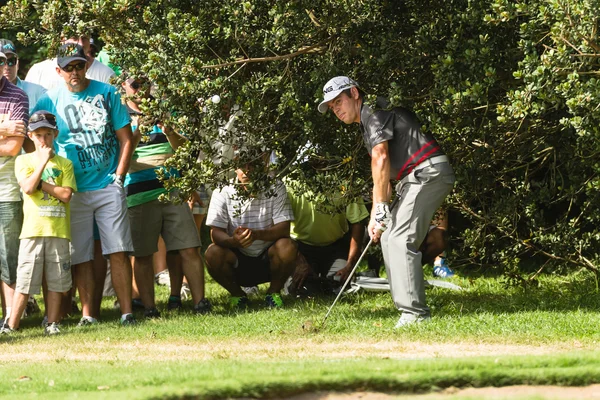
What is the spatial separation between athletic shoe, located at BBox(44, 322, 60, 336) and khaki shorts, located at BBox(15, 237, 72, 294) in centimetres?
37

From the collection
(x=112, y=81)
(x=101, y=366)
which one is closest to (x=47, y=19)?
(x=112, y=81)

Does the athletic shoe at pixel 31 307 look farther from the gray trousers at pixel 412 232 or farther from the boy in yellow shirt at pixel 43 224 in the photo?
the gray trousers at pixel 412 232

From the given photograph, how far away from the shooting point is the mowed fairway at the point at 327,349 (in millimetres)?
6098

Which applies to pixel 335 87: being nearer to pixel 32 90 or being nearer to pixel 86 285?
pixel 86 285

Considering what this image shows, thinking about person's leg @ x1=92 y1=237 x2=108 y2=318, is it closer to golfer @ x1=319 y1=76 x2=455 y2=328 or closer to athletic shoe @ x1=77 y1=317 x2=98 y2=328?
athletic shoe @ x1=77 y1=317 x2=98 y2=328

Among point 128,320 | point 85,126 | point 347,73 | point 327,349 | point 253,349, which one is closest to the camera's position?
point 327,349

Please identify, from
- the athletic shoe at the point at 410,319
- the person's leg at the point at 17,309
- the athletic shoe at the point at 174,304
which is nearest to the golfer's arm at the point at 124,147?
the person's leg at the point at 17,309

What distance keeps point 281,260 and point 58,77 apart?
10.5 feet

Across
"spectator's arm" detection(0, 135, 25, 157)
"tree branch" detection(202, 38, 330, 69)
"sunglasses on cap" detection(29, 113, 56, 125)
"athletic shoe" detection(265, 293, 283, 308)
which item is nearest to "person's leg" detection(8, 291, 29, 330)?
"spectator's arm" detection(0, 135, 25, 157)

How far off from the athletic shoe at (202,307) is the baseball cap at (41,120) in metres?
2.41

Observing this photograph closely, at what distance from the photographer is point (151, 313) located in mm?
10586

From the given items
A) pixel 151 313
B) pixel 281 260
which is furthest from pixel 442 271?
pixel 151 313

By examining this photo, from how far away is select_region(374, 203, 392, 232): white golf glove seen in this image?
9031 millimetres

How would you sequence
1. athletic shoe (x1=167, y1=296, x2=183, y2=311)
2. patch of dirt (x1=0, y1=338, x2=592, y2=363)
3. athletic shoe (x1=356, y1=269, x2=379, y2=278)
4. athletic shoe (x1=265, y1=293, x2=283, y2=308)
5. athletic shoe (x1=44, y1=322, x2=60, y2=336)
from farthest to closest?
athletic shoe (x1=356, y1=269, x2=379, y2=278), athletic shoe (x1=167, y1=296, x2=183, y2=311), athletic shoe (x1=265, y1=293, x2=283, y2=308), athletic shoe (x1=44, y1=322, x2=60, y2=336), patch of dirt (x1=0, y1=338, x2=592, y2=363)
